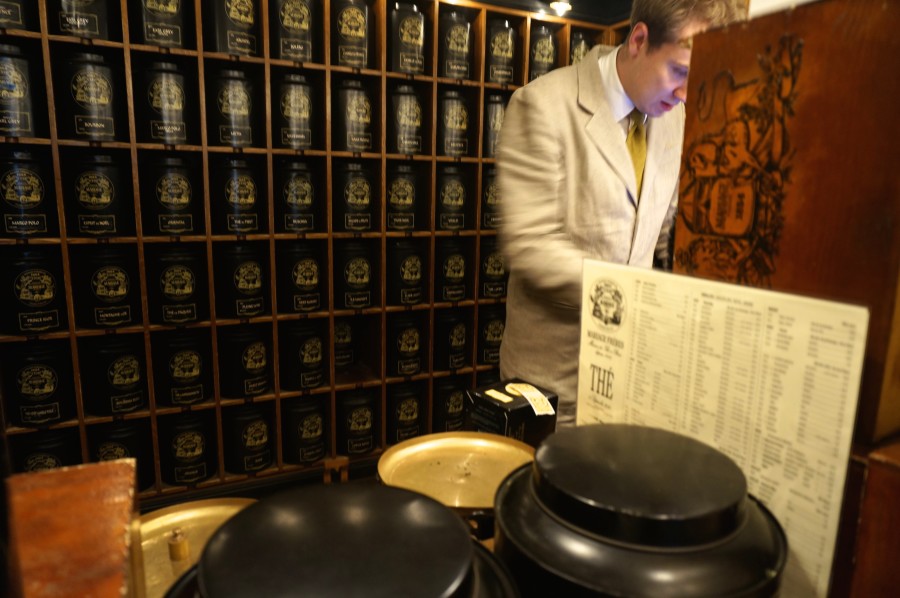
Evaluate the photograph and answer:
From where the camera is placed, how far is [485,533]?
660 mm

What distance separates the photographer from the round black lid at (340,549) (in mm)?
341

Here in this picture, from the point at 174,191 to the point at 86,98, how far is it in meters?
0.46

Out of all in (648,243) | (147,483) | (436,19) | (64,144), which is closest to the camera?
(648,243)

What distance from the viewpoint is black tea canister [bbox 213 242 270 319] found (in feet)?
8.63

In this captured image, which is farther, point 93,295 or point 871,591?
point 93,295

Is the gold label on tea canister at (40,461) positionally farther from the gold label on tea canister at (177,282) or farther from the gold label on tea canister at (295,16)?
the gold label on tea canister at (295,16)

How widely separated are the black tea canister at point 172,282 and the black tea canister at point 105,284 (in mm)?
69

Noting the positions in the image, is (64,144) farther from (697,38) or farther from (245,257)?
(697,38)

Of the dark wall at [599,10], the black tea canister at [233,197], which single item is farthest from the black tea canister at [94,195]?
the dark wall at [599,10]

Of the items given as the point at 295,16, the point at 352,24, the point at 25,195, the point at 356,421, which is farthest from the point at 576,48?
the point at 25,195

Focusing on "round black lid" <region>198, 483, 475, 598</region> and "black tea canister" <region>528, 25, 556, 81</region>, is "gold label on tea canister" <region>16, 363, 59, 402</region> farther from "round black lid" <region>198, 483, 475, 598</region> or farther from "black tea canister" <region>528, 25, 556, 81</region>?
"black tea canister" <region>528, 25, 556, 81</region>

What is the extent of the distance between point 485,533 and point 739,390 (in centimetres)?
32

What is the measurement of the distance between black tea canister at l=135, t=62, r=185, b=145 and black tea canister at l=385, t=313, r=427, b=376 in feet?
4.32

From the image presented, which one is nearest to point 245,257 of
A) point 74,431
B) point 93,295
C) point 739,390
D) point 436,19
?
A: point 93,295
